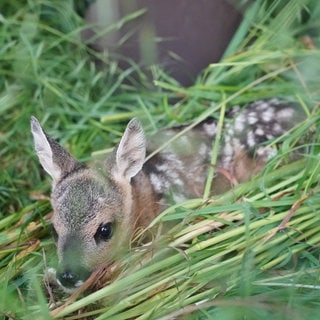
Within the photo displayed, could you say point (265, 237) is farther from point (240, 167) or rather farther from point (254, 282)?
point (240, 167)

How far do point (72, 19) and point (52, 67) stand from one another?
0.43 metres

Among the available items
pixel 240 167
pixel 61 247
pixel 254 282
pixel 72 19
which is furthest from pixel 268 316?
pixel 72 19

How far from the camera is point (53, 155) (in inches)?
176

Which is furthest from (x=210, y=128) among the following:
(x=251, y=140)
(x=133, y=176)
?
(x=133, y=176)

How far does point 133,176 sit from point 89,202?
462 mm

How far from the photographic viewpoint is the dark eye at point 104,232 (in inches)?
166

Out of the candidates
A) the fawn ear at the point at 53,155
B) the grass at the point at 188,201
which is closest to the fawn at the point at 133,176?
the fawn ear at the point at 53,155

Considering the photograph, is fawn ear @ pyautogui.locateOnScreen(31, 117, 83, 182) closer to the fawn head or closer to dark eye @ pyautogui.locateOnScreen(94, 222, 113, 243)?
the fawn head

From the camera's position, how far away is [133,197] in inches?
180

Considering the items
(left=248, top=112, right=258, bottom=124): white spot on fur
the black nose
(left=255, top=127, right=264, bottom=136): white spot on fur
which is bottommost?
the black nose

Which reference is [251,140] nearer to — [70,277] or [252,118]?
[252,118]

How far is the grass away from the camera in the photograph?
3.83 meters

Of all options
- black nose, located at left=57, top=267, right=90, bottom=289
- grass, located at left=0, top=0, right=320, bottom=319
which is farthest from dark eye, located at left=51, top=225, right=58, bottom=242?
black nose, located at left=57, top=267, right=90, bottom=289

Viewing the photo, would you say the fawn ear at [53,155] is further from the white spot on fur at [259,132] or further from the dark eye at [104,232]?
the white spot on fur at [259,132]
